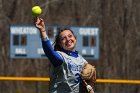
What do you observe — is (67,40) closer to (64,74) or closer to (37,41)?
(64,74)

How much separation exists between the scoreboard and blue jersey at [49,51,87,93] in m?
5.20

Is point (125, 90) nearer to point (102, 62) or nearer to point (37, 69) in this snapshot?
point (102, 62)

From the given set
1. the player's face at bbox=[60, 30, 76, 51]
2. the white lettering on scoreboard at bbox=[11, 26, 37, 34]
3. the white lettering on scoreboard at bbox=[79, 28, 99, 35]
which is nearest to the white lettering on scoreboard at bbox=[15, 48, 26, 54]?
the white lettering on scoreboard at bbox=[11, 26, 37, 34]

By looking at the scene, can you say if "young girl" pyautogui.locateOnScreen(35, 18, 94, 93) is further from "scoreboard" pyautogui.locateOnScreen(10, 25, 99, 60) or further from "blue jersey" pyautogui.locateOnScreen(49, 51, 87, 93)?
"scoreboard" pyautogui.locateOnScreen(10, 25, 99, 60)

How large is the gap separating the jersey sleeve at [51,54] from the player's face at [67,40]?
15 centimetres

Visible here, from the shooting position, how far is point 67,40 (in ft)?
17.2

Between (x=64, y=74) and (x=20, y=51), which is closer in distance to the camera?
(x=64, y=74)

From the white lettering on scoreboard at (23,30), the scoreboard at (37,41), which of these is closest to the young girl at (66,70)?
the scoreboard at (37,41)

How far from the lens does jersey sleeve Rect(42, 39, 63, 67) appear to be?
16.5ft

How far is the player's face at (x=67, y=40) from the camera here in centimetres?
523

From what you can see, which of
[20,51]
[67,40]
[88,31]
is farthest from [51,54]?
[20,51]

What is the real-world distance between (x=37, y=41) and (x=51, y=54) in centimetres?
551

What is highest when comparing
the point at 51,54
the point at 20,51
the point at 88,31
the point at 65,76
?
the point at 88,31

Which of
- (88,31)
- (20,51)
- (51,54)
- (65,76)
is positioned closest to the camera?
(51,54)
